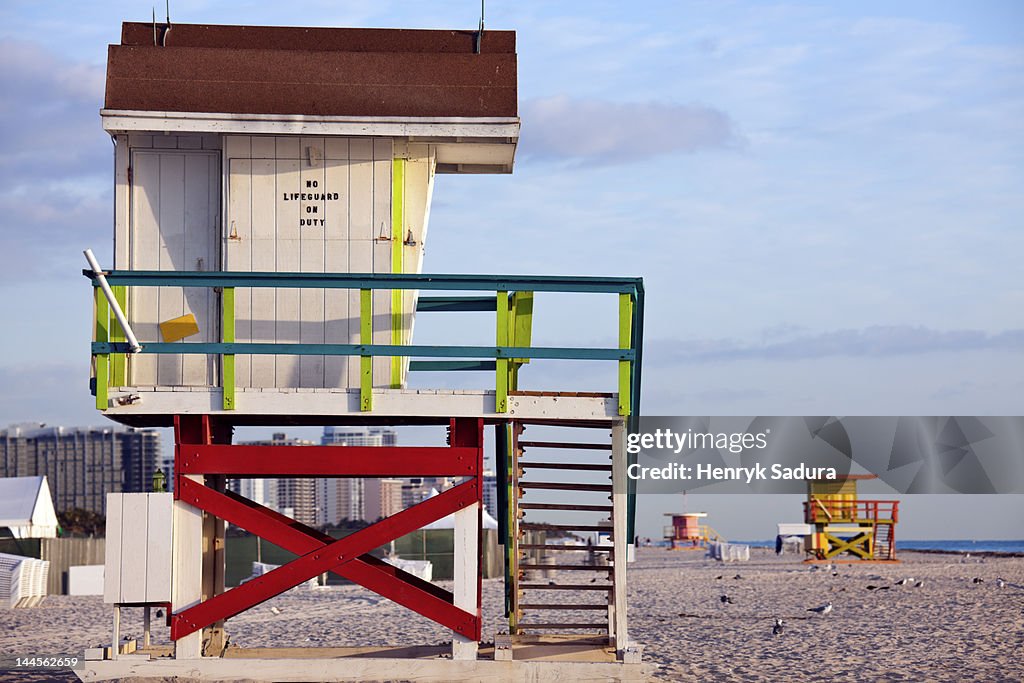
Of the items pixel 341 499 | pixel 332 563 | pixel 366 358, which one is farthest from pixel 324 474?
pixel 341 499

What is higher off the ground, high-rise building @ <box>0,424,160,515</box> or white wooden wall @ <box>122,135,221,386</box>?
white wooden wall @ <box>122,135,221,386</box>

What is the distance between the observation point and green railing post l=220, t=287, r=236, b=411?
9.23 meters

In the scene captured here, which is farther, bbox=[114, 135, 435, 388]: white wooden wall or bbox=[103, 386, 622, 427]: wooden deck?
bbox=[114, 135, 435, 388]: white wooden wall

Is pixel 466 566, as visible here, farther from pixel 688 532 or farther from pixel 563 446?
pixel 688 532

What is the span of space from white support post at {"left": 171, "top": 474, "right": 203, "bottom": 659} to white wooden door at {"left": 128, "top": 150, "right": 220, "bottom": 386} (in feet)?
3.54

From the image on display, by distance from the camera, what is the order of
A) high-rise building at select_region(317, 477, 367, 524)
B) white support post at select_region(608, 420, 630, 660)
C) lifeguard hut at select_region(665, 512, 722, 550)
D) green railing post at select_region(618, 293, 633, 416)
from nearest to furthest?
green railing post at select_region(618, 293, 633, 416) → white support post at select_region(608, 420, 630, 660) → lifeguard hut at select_region(665, 512, 722, 550) → high-rise building at select_region(317, 477, 367, 524)

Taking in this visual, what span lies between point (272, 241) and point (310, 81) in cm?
139

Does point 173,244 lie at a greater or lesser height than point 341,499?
greater

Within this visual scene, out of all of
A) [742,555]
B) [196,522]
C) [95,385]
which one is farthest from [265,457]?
[742,555]

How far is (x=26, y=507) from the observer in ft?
127

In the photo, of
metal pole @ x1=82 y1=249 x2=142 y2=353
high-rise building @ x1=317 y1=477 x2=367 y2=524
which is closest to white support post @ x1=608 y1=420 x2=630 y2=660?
metal pole @ x1=82 y1=249 x2=142 y2=353

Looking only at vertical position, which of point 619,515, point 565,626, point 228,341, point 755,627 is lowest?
point 755,627

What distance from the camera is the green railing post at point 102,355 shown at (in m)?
9.25

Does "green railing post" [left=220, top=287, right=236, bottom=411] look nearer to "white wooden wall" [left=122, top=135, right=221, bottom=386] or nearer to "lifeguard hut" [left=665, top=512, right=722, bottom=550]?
"white wooden wall" [left=122, top=135, right=221, bottom=386]
